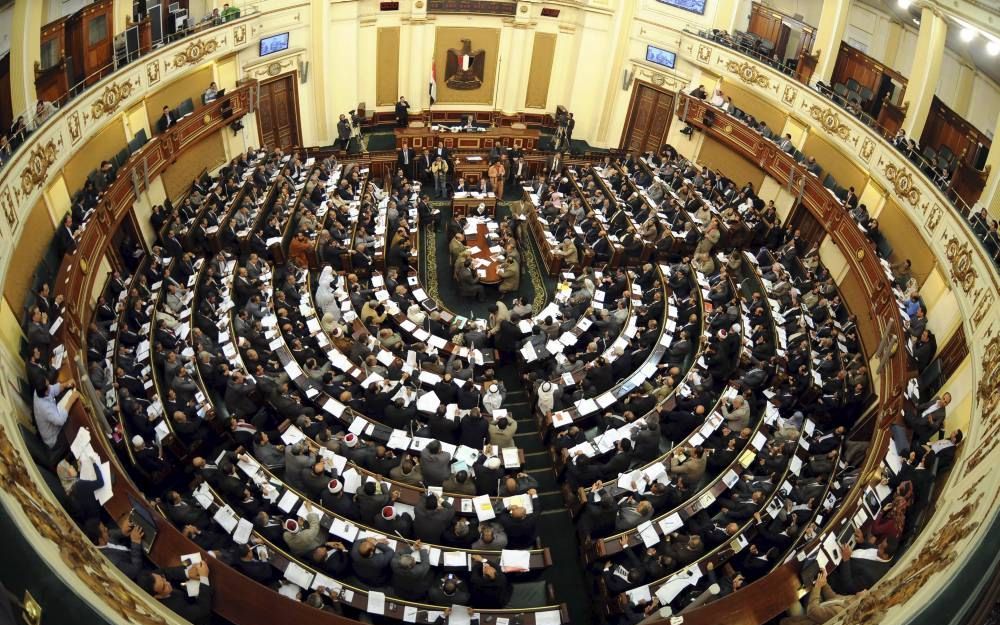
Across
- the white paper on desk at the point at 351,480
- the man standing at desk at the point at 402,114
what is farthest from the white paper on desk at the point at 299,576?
the man standing at desk at the point at 402,114

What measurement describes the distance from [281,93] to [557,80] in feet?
31.2

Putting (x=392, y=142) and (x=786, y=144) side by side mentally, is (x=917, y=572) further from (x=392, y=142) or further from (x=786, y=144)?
(x=392, y=142)

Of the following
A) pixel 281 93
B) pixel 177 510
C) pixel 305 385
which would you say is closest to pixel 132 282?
pixel 305 385

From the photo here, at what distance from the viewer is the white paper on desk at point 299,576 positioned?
9383 mm

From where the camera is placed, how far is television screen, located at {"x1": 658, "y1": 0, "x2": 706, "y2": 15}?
66.5ft

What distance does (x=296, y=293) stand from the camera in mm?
14930

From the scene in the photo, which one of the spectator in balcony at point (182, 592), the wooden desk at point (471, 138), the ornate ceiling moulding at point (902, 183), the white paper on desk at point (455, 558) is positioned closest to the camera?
the spectator in balcony at point (182, 592)

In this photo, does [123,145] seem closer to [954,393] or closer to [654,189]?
[654,189]

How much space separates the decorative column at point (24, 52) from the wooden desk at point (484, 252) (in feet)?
31.0

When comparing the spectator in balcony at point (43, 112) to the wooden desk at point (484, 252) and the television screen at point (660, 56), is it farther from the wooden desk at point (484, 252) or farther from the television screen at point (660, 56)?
the television screen at point (660, 56)

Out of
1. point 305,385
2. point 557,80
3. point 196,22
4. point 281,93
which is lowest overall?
point 305,385

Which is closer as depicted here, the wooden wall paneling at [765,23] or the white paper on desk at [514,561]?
the white paper on desk at [514,561]

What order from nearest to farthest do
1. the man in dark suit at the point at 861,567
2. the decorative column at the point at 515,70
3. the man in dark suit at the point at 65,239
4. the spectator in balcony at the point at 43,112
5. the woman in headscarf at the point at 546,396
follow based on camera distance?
1. the man in dark suit at the point at 861,567
2. the spectator in balcony at the point at 43,112
3. the man in dark suit at the point at 65,239
4. the woman in headscarf at the point at 546,396
5. the decorative column at the point at 515,70

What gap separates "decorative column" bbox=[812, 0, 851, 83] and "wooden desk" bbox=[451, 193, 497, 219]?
9176mm
